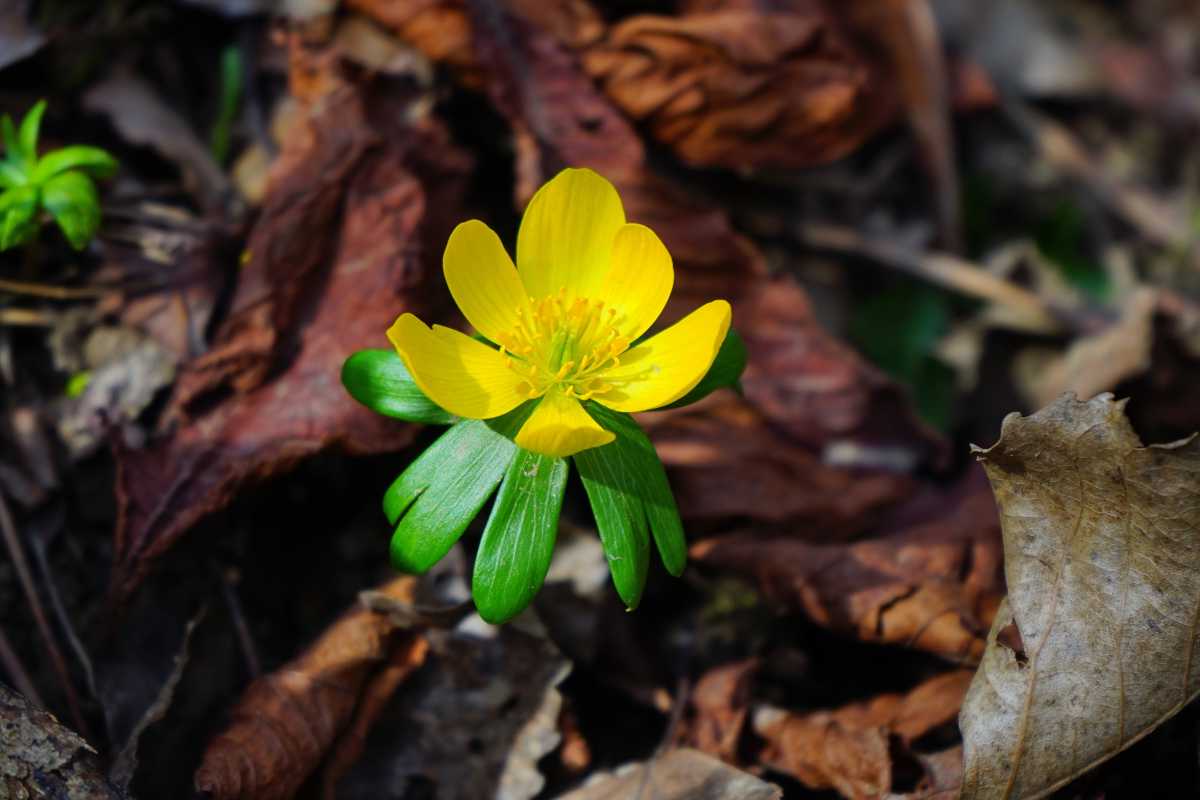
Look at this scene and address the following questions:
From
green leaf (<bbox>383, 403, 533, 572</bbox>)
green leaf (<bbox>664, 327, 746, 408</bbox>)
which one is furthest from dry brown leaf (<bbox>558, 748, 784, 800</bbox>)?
green leaf (<bbox>664, 327, 746, 408</bbox>)

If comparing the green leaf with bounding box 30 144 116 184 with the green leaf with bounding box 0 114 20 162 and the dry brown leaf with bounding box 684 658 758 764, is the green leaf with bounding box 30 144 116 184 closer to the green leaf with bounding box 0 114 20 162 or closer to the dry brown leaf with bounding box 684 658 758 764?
the green leaf with bounding box 0 114 20 162

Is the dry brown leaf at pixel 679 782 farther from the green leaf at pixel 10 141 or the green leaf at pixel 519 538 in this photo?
the green leaf at pixel 10 141

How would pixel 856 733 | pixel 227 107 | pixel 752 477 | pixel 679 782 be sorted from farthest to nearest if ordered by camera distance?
1. pixel 227 107
2. pixel 752 477
3. pixel 856 733
4. pixel 679 782

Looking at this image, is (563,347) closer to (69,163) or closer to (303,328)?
(303,328)

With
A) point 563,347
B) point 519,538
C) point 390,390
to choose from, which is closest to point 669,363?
point 563,347

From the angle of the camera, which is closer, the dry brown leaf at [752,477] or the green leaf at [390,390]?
the green leaf at [390,390]

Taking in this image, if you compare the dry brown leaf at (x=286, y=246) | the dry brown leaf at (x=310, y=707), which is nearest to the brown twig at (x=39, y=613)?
the dry brown leaf at (x=310, y=707)
